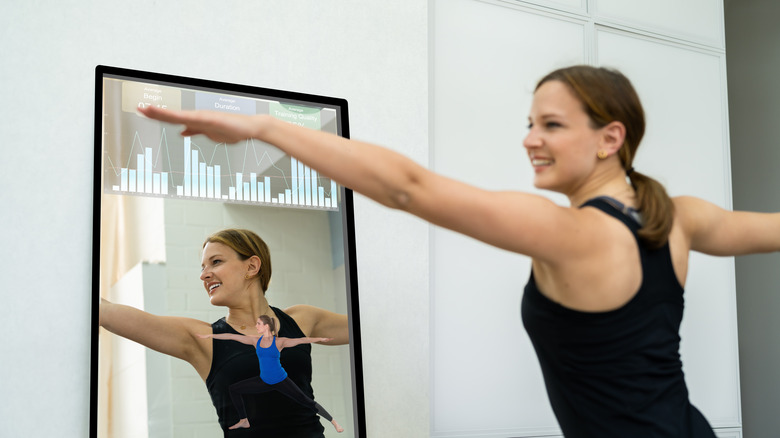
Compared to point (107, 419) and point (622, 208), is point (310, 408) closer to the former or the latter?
point (107, 419)

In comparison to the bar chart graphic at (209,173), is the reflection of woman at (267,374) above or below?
below

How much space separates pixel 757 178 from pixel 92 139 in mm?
4253

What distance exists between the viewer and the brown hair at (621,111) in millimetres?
1320

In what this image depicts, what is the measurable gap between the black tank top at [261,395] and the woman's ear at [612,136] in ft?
Answer: 4.95

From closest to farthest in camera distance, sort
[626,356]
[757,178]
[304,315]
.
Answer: [626,356] → [304,315] → [757,178]

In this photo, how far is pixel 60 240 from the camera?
234 centimetres

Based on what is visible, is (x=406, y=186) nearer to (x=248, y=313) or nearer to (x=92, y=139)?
(x=248, y=313)

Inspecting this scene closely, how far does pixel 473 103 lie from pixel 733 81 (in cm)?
271

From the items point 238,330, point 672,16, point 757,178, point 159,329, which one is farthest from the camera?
point 757,178

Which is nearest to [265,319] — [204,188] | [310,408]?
[310,408]

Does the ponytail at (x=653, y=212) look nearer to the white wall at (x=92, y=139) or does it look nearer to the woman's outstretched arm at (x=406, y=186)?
the woman's outstretched arm at (x=406, y=186)

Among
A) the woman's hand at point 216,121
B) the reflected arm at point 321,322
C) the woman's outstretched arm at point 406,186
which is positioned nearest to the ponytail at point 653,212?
the woman's outstretched arm at point 406,186

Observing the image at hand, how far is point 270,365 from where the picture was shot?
2.49 m

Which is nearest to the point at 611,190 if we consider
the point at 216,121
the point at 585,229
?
the point at 585,229
